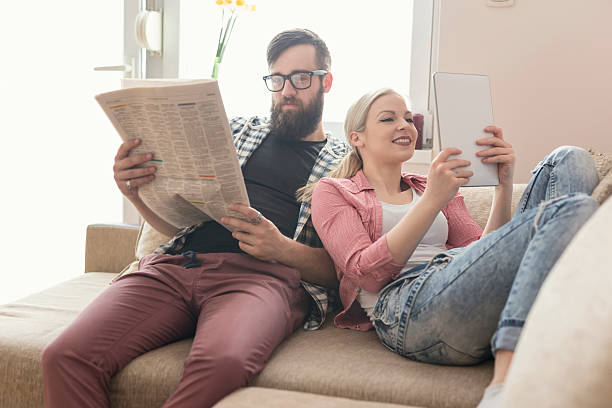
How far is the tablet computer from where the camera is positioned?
134cm

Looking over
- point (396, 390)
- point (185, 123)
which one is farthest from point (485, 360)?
point (185, 123)

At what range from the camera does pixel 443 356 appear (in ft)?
4.04

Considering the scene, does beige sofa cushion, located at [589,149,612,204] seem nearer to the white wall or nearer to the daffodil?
the white wall

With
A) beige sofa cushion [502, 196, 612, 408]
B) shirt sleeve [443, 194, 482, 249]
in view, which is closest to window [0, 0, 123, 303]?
shirt sleeve [443, 194, 482, 249]

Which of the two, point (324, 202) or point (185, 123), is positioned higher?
point (185, 123)

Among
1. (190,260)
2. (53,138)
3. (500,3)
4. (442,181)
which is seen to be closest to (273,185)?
(190,260)

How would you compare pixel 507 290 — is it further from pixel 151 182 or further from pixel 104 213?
pixel 104 213

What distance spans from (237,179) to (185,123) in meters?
0.18

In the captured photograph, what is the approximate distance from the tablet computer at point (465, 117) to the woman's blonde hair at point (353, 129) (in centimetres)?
22

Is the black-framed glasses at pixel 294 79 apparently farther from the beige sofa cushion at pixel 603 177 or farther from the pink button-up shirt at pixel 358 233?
the beige sofa cushion at pixel 603 177

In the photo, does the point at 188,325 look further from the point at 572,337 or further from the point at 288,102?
the point at 572,337

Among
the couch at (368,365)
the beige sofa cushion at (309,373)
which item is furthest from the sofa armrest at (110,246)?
the beige sofa cushion at (309,373)

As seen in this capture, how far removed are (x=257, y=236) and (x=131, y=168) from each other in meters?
0.36

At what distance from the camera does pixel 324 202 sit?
1.47 meters
